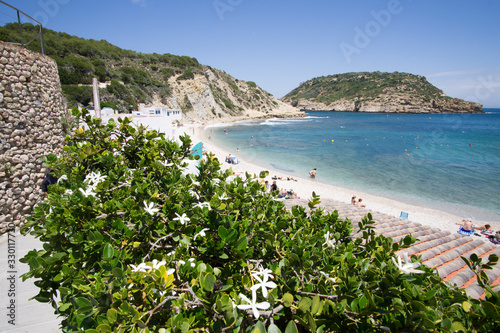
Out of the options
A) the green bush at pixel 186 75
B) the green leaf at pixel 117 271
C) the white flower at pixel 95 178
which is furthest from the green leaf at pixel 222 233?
the green bush at pixel 186 75

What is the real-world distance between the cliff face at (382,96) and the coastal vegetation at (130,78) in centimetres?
7086

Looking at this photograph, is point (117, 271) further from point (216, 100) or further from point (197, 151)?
point (216, 100)

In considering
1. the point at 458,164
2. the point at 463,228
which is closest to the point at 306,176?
the point at 463,228

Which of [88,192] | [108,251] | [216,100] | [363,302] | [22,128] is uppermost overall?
[216,100]

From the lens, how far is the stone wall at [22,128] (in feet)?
20.6

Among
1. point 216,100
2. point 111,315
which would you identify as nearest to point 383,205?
point 111,315

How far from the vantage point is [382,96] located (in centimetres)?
12419

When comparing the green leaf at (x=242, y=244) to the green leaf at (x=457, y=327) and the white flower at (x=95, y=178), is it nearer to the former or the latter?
the green leaf at (x=457, y=327)

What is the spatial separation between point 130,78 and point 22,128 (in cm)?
4289

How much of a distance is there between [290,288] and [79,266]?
1.52 meters

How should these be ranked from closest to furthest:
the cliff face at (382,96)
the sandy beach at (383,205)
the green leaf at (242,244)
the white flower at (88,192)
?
the green leaf at (242,244), the white flower at (88,192), the sandy beach at (383,205), the cliff face at (382,96)

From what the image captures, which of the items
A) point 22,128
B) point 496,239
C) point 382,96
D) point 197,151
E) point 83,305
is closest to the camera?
point 83,305

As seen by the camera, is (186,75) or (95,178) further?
(186,75)

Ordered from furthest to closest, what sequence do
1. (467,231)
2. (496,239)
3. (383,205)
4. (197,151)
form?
(383,205) < (467,231) < (197,151) < (496,239)
